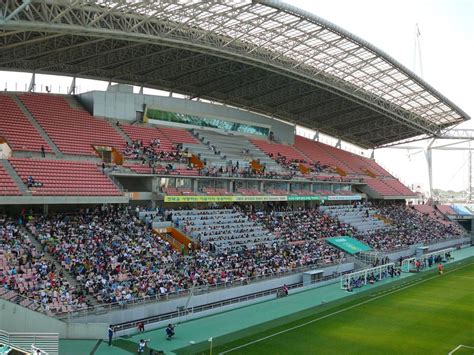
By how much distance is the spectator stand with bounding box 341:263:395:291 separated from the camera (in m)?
33.9

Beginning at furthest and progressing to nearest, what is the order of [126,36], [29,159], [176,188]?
[176,188] → [126,36] → [29,159]

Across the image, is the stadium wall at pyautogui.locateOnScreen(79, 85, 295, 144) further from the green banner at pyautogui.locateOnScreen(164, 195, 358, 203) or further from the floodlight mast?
the floodlight mast

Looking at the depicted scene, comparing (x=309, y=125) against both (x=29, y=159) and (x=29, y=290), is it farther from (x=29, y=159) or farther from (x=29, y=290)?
(x=29, y=290)

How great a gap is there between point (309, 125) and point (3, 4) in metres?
46.5

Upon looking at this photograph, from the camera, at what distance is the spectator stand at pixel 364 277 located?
33900 millimetres

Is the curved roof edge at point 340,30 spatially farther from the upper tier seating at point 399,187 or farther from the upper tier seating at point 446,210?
the upper tier seating at point 446,210

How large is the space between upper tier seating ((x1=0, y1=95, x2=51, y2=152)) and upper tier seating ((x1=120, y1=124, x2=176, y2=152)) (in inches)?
327

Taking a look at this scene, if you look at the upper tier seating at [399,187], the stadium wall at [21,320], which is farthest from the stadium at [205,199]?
the upper tier seating at [399,187]

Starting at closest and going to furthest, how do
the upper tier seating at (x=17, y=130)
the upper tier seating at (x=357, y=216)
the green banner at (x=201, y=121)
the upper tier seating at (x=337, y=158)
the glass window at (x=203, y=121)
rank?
1. the upper tier seating at (x=17, y=130)
2. the green banner at (x=201, y=121)
3. the glass window at (x=203, y=121)
4. the upper tier seating at (x=357, y=216)
5. the upper tier seating at (x=337, y=158)

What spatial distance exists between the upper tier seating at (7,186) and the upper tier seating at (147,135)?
13620mm

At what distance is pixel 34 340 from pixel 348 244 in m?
30.0

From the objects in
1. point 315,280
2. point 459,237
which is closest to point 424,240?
point 459,237

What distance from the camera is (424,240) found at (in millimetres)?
53406

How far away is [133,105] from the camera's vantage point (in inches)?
1716
